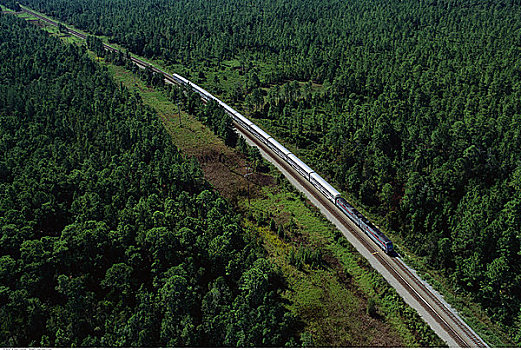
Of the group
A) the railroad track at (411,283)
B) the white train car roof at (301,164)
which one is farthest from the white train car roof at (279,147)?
the railroad track at (411,283)

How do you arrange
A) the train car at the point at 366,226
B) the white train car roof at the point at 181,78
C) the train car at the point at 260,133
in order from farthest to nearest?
the white train car roof at the point at 181,78 → the train car at the point at 260,133 → the train car at the point at 366,226

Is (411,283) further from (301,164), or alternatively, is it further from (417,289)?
(301,164)

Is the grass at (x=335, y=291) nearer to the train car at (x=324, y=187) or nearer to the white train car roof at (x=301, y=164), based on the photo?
the train car at (x=324, y=187)

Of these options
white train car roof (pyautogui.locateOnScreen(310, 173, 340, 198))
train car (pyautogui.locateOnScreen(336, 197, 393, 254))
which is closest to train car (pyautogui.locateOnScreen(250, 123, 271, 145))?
white train car roof (pyautogui.locateOnScreen(310, 173, 340, 198))

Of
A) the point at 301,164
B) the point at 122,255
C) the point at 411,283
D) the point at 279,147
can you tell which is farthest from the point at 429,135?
the point at 122,255

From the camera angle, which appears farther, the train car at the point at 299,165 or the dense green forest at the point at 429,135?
the train car at the point at 299,165

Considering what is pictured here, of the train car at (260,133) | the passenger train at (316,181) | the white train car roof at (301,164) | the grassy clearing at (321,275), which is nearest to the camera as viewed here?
the grassy clearing at (321,275)
